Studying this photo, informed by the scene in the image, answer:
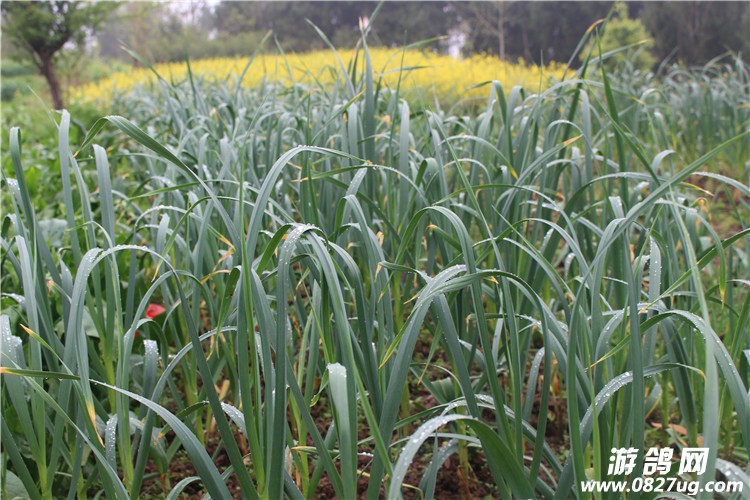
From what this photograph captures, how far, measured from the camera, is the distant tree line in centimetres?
1739

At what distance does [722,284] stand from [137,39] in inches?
766

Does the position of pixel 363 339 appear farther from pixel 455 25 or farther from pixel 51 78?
pixel 455 25

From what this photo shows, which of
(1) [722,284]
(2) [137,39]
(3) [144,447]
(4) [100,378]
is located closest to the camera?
(1) [722,284]

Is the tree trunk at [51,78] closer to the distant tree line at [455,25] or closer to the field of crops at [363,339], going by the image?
the distant tree line at [455,25]

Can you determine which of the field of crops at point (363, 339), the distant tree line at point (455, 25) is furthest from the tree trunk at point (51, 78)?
the field of crops at point (363, 339)

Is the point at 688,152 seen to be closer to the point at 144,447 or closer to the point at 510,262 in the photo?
the point at 510,262

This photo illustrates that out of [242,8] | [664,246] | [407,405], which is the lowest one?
[407,405]

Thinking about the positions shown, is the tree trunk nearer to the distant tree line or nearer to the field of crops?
the distant tree line

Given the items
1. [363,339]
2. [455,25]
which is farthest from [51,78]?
[455,25]

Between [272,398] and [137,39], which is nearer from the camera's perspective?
[272,398]

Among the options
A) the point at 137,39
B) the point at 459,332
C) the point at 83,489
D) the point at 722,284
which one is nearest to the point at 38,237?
the point at 83,489

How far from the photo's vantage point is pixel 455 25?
19.7 m

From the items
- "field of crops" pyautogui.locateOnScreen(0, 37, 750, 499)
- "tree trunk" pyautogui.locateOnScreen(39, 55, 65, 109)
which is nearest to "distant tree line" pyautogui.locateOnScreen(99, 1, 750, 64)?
"tree trunk" pyautogui.locateOnScreen(39, 55, 65, 109)

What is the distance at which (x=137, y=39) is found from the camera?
18109 mm
